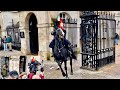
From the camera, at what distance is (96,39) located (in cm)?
876

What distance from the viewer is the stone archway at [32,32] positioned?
30.8 ft

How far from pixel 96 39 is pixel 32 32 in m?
3.21

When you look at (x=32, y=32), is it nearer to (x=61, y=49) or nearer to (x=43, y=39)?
(x=43, y=39)

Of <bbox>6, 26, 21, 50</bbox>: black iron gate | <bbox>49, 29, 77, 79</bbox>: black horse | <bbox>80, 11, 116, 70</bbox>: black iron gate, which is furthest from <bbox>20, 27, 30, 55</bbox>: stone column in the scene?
<bbox>80, 11, 116, 70</bbox>: black iron gate

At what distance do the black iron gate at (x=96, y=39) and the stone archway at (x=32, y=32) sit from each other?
228 centimetres

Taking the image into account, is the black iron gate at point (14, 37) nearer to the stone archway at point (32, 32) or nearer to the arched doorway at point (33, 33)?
the stone archway at point (32, 32)

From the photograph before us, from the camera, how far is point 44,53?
9672 millimetres

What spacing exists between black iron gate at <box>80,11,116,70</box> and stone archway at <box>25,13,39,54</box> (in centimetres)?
228

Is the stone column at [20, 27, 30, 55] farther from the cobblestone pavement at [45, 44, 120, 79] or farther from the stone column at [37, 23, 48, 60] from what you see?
the cobblestone pavement at [45, 44, 120, 79]

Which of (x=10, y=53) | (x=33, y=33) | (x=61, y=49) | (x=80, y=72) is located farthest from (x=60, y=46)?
(x=33, y=33)
